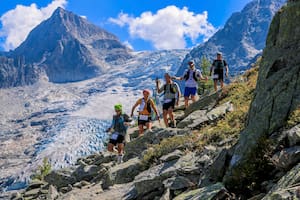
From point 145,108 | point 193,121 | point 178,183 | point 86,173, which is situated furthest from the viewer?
point 86,173

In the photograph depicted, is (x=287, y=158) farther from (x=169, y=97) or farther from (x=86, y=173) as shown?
(x=86, y=173)

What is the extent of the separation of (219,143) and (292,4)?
4320 millimetres

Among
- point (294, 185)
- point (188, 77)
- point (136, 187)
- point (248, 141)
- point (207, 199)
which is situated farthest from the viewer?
point (188, 77)

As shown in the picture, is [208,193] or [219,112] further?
[219,112]

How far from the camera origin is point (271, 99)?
370 inches

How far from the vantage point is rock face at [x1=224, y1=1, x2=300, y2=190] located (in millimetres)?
8516

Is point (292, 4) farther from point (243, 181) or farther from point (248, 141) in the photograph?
point (243, 181)

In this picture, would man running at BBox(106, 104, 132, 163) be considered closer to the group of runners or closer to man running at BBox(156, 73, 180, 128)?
the group of runners

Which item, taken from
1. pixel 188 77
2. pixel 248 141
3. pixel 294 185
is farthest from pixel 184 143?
pixel 188 77

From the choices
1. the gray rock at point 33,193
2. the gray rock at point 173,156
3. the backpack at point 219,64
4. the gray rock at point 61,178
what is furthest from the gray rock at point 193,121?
the gray rock at point 33,193

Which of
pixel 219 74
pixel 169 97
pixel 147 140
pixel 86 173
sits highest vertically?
pixel 219 74

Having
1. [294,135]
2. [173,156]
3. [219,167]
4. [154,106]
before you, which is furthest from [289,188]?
[154,106]

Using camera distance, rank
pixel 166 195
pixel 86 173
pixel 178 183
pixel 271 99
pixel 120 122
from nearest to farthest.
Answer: pixel 271 99 → pixel 166 195 → pixel 178 183 → pixel 120 122 → pixel 86 173

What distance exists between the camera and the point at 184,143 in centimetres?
1380
